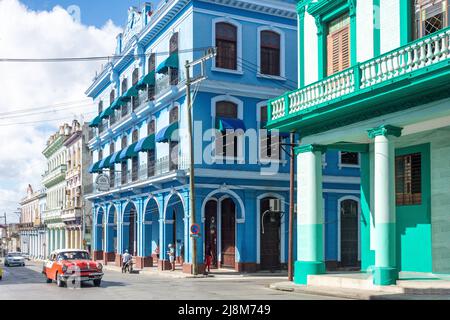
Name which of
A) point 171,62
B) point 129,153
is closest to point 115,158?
point 129,153

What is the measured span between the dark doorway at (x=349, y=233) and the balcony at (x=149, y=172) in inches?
371

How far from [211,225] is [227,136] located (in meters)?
5.13

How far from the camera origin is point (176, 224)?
3853 cm

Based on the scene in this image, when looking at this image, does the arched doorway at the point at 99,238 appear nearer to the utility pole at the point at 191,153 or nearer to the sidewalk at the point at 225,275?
the sidewalk at the point at 225,275

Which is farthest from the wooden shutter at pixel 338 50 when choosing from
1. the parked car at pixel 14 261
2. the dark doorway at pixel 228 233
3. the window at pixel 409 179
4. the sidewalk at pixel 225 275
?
the parked car at pixel 14 261

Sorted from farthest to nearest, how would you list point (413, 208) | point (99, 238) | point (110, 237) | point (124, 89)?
point (99, 238) < point (110, 237) < point (124, 89) < point (413, 208)

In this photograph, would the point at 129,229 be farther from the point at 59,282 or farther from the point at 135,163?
the point at 59,282

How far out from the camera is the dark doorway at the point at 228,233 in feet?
110

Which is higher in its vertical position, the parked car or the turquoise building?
the turquoise building

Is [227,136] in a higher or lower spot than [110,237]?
higher

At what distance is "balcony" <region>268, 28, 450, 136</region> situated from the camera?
16.0 meters

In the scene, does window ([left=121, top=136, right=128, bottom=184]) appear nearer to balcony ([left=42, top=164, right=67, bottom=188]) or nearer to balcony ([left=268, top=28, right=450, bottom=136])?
balcony ([left=268, top=28, right=450, bottom=136])

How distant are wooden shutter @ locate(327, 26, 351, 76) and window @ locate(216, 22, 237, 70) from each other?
1129 cm

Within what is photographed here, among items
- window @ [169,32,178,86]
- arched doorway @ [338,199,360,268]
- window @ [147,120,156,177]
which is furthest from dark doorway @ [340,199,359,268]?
window @ [169,32,178,86]
